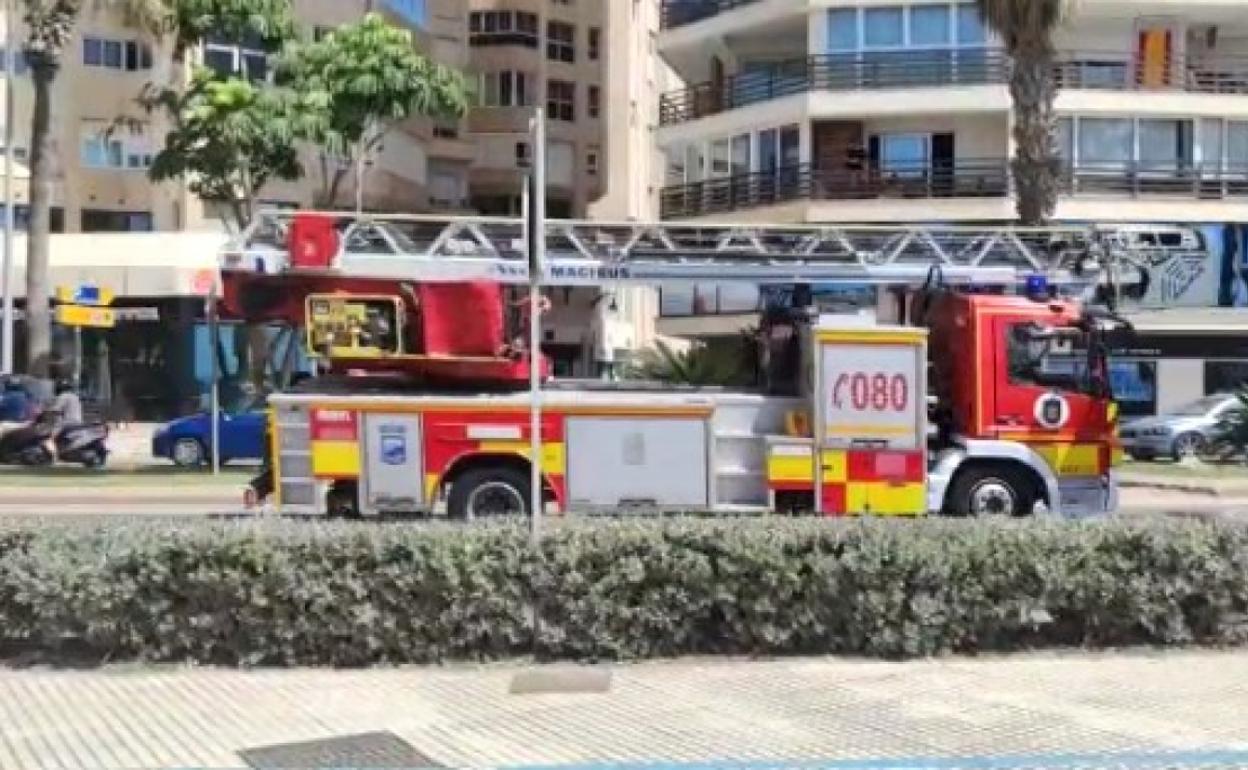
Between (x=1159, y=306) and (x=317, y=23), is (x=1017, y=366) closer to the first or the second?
(x=1159, y=306)

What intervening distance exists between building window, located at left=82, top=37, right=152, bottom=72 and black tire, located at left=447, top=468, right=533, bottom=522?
3346cm

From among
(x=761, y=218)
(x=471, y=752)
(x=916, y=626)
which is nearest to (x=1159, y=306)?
(x=761, y=218)

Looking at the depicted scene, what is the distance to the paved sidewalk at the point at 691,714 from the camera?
764 cm

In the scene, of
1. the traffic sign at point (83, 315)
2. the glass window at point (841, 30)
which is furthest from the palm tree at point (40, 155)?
the glass window at point (841, 30)

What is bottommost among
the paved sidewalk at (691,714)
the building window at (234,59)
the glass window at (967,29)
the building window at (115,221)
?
the paved sidewalk at (691,714)

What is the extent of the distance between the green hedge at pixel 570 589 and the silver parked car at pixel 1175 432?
24202 mm

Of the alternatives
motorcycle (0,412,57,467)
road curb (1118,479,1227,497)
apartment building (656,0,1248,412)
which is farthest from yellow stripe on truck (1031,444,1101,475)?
apartment building (656,0,1248,412)

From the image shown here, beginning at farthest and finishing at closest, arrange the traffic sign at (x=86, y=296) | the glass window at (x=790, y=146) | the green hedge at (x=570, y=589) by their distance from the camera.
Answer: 1. the glass window at (x=790, y=146)
2. the traffic sign at (x=86, y=296)
3. the green hedge at (x=570, y=589)

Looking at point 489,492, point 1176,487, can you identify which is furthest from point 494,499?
point 1176,487

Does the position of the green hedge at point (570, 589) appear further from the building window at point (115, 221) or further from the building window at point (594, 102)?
the building window at point (594, 102)

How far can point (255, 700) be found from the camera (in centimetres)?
877

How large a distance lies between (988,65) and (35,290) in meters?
24.0

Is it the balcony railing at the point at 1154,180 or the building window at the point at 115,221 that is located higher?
the balcony railing at the point at 1154,180

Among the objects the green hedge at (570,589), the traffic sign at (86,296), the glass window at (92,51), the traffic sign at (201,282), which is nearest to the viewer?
the green hedge at (570,589)
